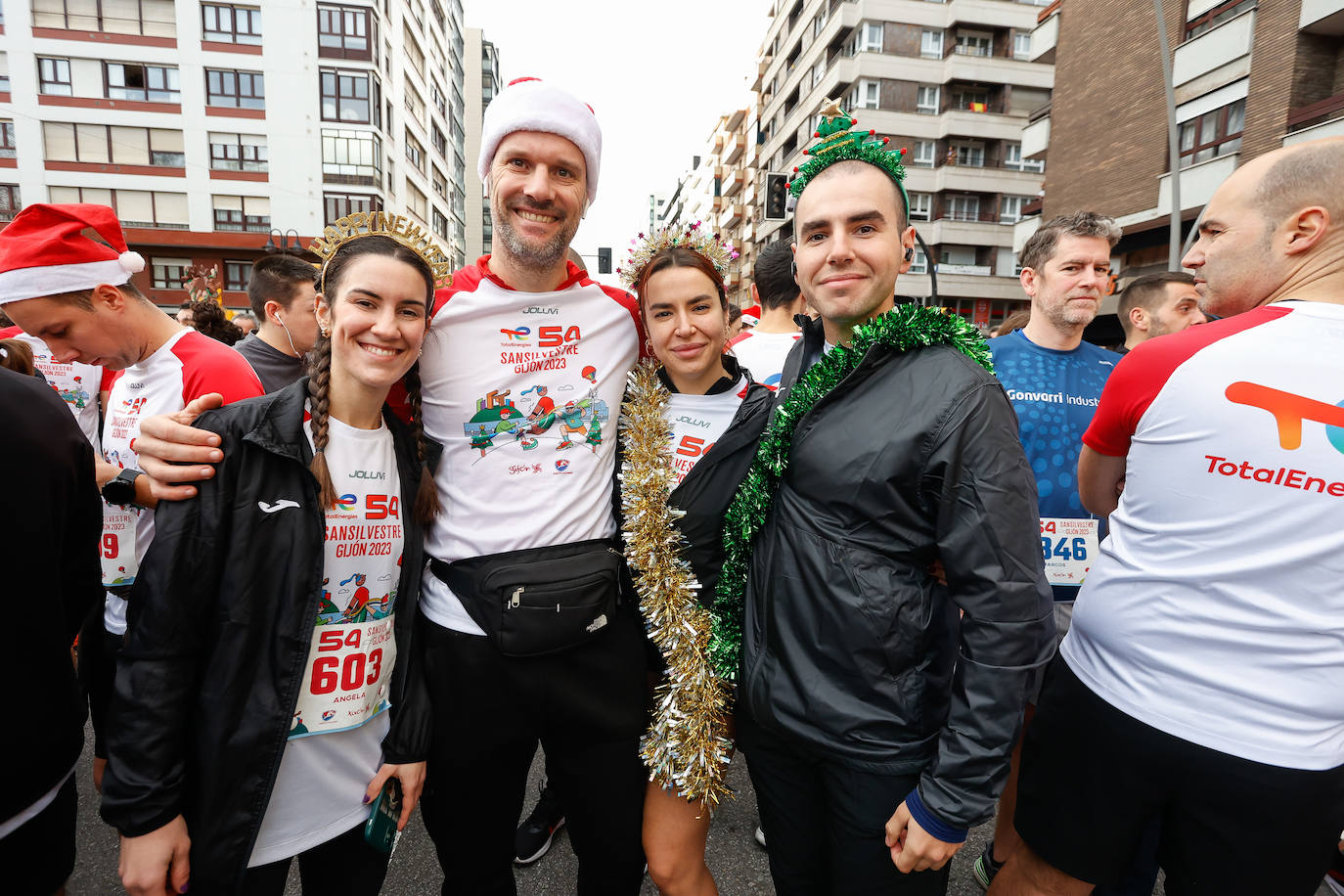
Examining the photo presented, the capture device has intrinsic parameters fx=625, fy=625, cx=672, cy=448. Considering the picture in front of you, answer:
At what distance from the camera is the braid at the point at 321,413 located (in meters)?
1.69

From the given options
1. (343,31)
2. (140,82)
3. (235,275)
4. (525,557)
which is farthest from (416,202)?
(525,557)

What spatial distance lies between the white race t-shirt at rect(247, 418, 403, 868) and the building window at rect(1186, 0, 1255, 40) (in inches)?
849

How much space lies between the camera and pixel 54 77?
2756 centimetres

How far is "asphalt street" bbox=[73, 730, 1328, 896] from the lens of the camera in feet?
8.48

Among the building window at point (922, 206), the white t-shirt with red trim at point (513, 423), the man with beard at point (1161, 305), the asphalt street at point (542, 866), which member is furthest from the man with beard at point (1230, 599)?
the building window at point (922, 206)

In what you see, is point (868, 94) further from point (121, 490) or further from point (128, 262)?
point (121, 490)

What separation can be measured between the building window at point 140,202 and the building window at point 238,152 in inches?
91.1

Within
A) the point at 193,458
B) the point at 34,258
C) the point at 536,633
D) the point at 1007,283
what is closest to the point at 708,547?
the point at 536,633

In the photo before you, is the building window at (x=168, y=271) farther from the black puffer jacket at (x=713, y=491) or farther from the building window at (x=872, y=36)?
the black puffer jacket at (x=713, y=491)

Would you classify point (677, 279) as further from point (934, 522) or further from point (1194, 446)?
point (1194, 446)

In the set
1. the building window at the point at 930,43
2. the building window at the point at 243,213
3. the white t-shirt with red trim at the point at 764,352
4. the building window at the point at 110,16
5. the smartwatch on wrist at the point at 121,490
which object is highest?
the building window at the point at 930,43

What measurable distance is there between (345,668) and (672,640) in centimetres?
94

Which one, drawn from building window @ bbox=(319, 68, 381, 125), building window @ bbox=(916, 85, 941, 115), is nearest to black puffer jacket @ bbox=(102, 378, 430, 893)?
building window @ bbox=(319, 68, 381, 125)

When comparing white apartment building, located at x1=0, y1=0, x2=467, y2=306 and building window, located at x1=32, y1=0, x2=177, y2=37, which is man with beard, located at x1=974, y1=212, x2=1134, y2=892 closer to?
white apartment building, located at x1=0, y1=0, x2=467, y2=306
